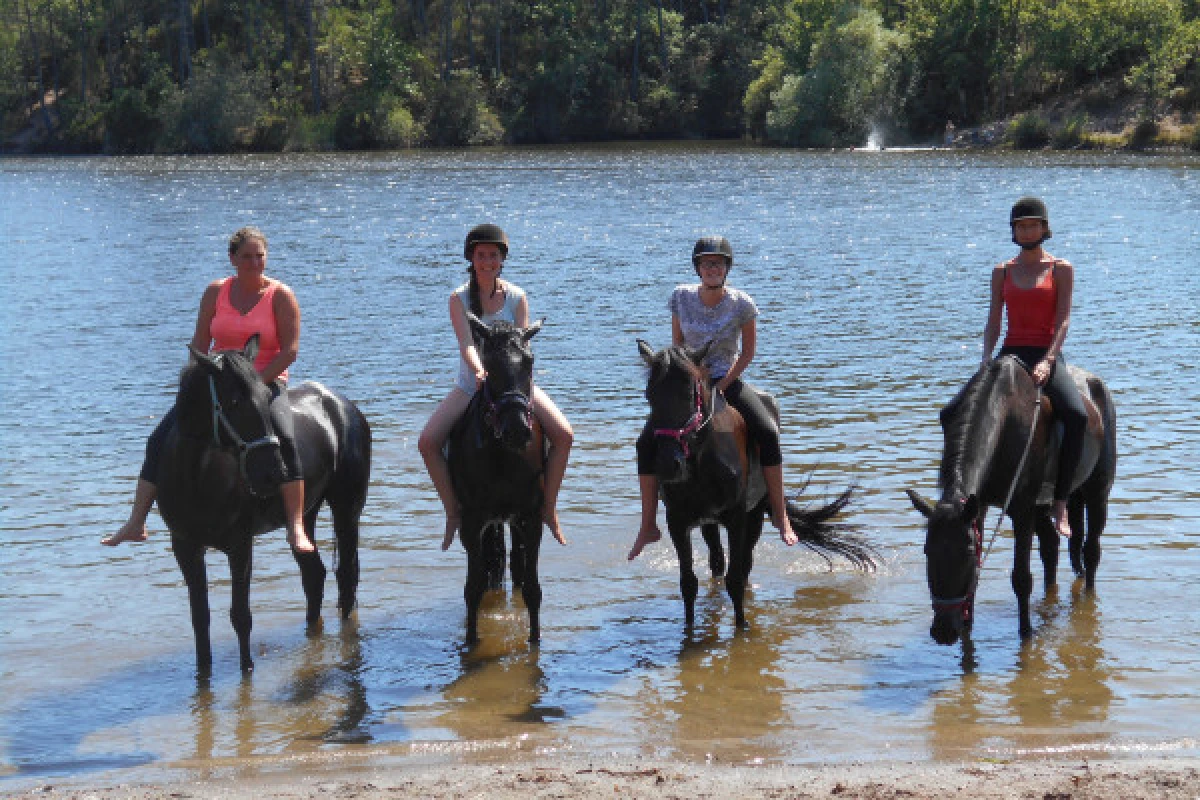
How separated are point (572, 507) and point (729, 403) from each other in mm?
3843

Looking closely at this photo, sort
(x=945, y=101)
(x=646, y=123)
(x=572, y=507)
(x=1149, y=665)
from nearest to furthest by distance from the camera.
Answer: (x=1149, y=665) → (x=572, y=507) → (x=945, y=101) → (x=646, y=123)

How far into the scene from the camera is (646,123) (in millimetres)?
105812

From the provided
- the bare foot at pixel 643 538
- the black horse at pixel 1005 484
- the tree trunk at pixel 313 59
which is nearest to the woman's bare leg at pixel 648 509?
the bare foot at pixel 643 538

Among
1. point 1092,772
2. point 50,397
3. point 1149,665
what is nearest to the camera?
point 1092,772

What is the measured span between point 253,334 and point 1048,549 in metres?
5.70

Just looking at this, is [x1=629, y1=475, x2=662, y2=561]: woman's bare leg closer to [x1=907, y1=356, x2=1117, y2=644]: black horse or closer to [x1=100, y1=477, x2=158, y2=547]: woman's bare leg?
[x1=907, y1=356, x2=1117, y2=644]: black horse

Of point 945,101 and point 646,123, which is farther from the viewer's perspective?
point 646,123

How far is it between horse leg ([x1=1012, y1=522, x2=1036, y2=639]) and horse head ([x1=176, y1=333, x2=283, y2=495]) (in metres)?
4.63

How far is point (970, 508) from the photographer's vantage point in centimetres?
824

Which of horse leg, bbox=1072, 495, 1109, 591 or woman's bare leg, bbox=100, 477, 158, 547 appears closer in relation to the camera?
woman's bare leg, bbox=100, 477, 158, 547

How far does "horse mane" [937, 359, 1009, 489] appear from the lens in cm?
855

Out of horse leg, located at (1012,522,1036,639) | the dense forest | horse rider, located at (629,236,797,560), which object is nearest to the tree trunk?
the dense forest

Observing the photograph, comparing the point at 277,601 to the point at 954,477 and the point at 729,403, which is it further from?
the point at 954,477

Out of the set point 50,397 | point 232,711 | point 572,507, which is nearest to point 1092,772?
point 232,711
